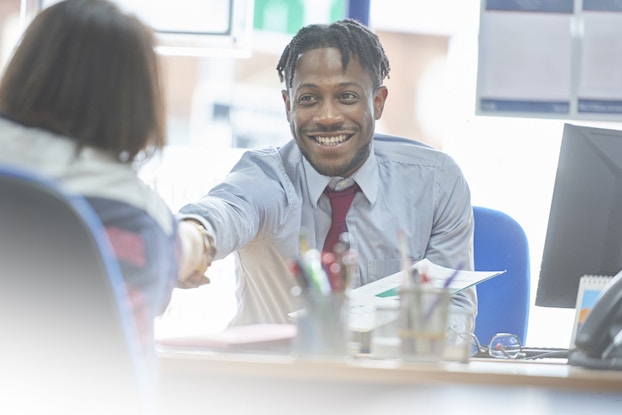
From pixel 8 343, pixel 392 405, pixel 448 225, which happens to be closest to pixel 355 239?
pixel 448 225

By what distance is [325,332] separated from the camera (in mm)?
1164

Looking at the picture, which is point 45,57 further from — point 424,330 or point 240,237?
point 240,237

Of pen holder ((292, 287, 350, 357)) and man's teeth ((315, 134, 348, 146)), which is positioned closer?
pen holder ((292, 287, 350, 357))

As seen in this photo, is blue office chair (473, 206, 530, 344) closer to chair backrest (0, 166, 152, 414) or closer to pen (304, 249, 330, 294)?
pen (304, 249, 330, 294)

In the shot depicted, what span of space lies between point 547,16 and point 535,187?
59 cm

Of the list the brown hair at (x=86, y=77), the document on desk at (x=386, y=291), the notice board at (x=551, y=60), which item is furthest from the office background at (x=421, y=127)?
the brown hair at (x=86, y=77)

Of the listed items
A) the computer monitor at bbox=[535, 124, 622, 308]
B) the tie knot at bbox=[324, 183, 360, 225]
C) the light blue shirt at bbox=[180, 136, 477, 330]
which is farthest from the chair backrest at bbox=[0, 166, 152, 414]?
the tie knot at bbox=[324, 183, 360, 225]

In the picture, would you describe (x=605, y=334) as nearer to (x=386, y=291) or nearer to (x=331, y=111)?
(x=386, y=291)

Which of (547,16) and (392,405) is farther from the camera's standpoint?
(547,16)

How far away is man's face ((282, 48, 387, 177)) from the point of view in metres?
2.31

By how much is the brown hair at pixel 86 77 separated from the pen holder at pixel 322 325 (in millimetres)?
297

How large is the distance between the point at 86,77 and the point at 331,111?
4.34 ft

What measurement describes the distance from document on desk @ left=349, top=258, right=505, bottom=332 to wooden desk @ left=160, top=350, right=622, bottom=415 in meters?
0.14

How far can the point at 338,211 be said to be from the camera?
227 cm
